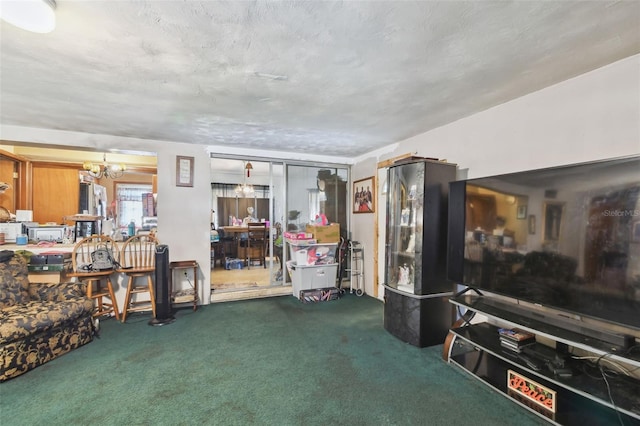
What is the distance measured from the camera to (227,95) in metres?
2.44

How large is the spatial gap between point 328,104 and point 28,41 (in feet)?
6.66

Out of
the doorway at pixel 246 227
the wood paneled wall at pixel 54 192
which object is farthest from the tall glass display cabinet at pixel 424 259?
the wood paneled wall at pixel 54 192

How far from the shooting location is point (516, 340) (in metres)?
2.05

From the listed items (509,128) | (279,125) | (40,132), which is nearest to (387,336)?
(509,128)

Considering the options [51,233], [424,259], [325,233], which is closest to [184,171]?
[51,233]

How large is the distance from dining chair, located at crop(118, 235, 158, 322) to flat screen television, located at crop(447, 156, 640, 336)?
358cm

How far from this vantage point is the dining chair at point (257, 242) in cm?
686

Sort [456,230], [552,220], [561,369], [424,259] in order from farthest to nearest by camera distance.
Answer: [424,259] → [456,230] → [552,220] → [561,369]

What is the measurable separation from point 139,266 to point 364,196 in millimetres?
3403

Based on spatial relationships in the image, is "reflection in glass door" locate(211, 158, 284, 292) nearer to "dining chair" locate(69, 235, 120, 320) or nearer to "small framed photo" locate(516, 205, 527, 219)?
"dining chair" locate(69, 235, 120, 320)

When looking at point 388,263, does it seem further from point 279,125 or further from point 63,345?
point 63,345

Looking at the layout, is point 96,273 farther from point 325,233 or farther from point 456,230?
point 456,230

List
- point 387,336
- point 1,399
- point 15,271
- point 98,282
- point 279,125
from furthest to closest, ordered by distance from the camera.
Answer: point 98,282
point 279,125
point 387,336
point 15,271
point 1,399

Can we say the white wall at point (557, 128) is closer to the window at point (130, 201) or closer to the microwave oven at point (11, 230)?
the microwave oven at point (11, 230)
